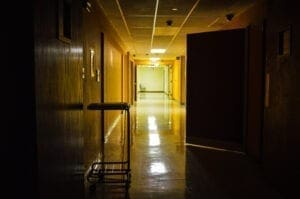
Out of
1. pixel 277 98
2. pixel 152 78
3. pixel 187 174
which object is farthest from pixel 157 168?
pixel 152 78

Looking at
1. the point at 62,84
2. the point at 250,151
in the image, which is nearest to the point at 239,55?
the point at 250,151

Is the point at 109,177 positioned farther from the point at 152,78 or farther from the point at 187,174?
the point at 152,78

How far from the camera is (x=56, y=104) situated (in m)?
1.99

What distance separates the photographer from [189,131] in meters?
6.48

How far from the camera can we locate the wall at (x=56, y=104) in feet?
5.48

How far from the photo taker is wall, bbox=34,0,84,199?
1.67 metres

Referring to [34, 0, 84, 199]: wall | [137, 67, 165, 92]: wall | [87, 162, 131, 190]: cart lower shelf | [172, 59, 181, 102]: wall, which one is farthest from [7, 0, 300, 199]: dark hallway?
[137, 67, 165, 92]: wall

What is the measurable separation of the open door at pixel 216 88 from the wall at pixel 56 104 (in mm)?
3811

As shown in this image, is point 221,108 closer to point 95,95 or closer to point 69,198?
point 95,95

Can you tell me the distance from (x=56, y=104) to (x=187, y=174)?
9.34 ft

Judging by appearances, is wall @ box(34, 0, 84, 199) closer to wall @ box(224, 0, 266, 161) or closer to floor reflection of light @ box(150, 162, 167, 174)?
floor reflection of light @ box(150, 162, 167, 174)

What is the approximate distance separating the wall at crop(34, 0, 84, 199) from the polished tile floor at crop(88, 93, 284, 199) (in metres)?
1.26

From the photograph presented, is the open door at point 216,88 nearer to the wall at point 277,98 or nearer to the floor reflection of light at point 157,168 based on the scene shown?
the wall at point 277,98

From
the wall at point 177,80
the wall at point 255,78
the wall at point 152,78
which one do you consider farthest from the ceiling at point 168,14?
the wall at point 152,78
